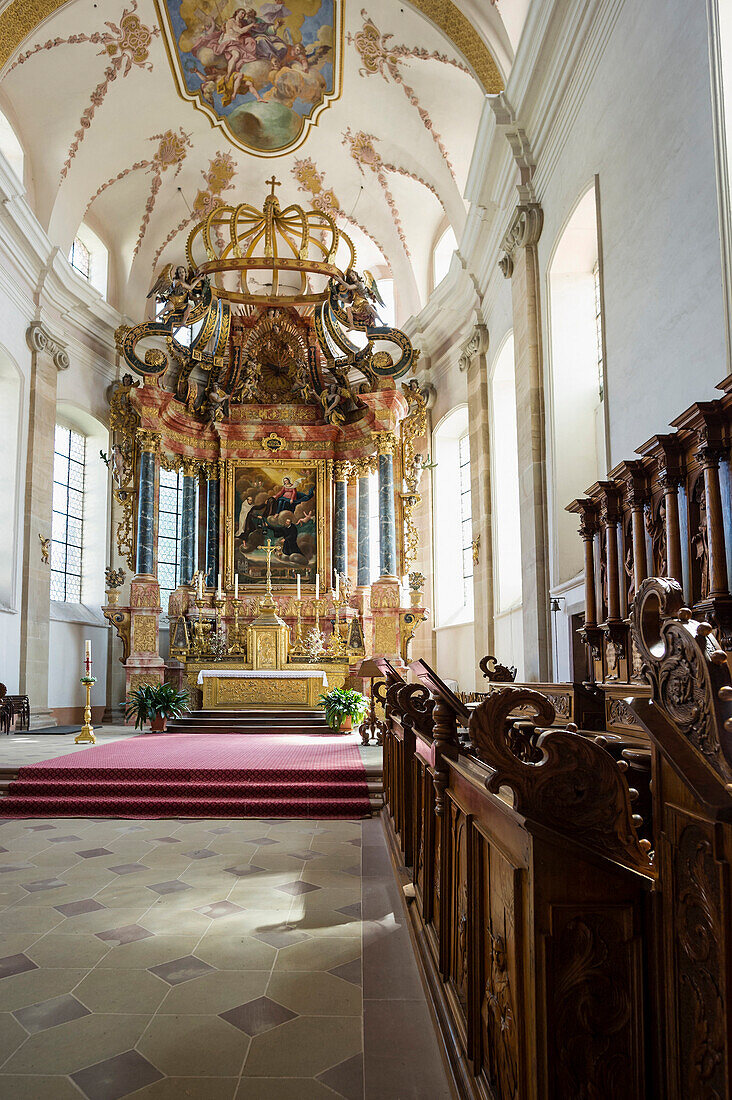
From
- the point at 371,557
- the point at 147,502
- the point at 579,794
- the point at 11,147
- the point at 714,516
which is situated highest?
the point at 11,147

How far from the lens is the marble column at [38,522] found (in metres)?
12.2

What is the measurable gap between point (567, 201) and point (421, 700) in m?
6.15

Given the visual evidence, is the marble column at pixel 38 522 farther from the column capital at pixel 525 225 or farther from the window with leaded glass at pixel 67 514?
the column capital at pixel 525 225

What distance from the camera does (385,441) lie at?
1494 centimetres

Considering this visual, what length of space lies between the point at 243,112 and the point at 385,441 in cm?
604

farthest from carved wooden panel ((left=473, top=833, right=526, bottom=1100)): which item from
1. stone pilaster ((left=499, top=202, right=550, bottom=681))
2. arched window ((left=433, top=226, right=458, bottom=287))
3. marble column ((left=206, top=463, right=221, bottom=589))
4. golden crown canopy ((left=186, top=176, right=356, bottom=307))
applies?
arched window ((left=433, top=226, right=458, bottom=287))

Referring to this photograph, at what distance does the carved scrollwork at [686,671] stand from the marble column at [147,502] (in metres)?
13.7

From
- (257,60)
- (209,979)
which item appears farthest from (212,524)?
(209,979)

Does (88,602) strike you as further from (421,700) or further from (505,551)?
(421,700)

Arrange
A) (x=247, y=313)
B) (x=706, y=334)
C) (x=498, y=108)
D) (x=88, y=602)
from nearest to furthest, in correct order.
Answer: (x=706, y=334) → (x=498, y=108) → (x=88, y=602) → (x=247, y=313)

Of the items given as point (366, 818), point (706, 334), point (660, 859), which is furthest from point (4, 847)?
point (706, 334)

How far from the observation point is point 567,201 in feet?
26.6

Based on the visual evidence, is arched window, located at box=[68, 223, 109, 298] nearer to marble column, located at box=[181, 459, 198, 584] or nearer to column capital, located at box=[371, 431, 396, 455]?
marble column, located at box=[181, 459, 198, 584]

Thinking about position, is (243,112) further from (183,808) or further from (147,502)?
(183,808)
